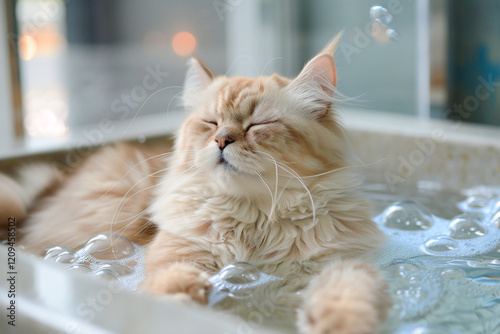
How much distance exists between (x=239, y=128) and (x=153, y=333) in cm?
57

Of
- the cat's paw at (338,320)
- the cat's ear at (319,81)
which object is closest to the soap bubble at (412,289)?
the cat's paw at (338,320)

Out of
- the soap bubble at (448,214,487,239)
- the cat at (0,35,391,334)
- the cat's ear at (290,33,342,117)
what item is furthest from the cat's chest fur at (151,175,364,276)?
the soap bubble at (448,214,487,239)

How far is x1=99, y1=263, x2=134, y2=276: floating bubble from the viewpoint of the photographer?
4.40 feet

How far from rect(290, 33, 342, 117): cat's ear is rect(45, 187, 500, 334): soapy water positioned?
0.43 metres

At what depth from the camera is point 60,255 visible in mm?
1414

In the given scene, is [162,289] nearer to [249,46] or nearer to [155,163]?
[155,163]

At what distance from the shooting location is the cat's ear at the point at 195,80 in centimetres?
154

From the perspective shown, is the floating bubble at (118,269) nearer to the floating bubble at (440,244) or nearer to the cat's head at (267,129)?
the cat's head at (267,129)

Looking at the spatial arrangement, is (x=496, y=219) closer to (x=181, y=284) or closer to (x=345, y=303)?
(x=345, y=303)

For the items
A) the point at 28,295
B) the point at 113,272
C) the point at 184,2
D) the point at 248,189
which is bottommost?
the point at 113,272

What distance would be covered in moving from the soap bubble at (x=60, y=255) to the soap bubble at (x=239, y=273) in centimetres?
47

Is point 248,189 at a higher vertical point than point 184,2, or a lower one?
lower

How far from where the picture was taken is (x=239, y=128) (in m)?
1.30

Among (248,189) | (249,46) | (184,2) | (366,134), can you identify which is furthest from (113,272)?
(184,2)
